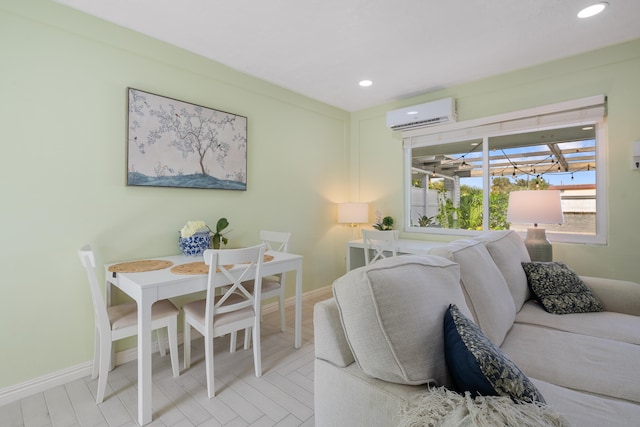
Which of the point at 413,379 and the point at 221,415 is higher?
the point at 413,379

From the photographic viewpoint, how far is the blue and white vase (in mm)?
2400

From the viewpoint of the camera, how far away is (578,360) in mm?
1304

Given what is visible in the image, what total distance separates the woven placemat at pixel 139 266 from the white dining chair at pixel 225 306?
34cm

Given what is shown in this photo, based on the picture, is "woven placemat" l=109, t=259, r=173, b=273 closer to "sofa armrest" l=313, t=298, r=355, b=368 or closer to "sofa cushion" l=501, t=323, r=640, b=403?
"sofa armrest" l=313, t=298, r=355, b=368

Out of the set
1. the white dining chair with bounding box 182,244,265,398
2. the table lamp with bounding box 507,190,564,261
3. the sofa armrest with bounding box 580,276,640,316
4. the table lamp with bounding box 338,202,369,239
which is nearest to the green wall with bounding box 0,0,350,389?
the white dining chair with bounding box 182,244,265,398

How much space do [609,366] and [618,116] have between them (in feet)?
7.60

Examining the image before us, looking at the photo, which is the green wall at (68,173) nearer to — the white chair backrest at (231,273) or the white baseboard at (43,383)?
the white baseboard at (43,383)

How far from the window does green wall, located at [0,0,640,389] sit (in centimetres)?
13

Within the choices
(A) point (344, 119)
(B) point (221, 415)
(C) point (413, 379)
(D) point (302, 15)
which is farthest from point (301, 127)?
(C) point (413, 379)

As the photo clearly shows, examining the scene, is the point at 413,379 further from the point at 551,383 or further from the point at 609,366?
the point at 609,366

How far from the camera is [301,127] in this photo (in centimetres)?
358

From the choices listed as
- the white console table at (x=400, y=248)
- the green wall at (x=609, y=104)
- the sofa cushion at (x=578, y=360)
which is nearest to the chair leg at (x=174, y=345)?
the sofa cushion at (x=578, y=360)

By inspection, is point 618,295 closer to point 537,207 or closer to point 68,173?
point 537,207

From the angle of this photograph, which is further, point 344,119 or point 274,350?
point 344,119
